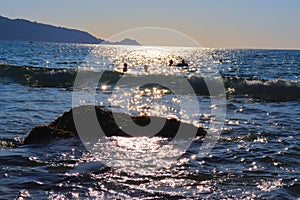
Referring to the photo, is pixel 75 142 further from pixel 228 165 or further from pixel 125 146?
pixel 228 165

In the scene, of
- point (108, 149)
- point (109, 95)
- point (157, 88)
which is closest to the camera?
point (108, 149)

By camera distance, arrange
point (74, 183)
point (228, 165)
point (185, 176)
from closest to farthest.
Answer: point (74, 183), point (185, 176), point (228, 165)

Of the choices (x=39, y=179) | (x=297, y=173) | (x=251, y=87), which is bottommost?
(x=39, y=179)

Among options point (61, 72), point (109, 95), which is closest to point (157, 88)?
point (109, 95)

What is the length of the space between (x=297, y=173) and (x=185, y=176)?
85.5 inches

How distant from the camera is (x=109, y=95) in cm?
2152

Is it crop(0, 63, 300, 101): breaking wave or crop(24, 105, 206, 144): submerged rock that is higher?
crop(0, 63, 300, 101): breaking wave

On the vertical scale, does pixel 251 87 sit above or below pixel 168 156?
above

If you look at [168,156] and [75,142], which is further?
[75,142]

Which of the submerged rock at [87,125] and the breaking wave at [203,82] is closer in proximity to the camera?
the submerged rock at [87,125]

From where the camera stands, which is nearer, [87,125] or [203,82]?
[87,125]

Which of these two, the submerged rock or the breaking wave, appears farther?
the breaking wave

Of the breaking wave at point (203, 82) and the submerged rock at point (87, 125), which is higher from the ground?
the breaking wave at point (203, 82)

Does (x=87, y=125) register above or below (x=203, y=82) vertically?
below
